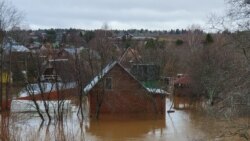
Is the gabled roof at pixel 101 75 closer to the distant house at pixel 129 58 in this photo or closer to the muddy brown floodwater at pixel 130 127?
the muddy brown floodwater at pixel 130 127

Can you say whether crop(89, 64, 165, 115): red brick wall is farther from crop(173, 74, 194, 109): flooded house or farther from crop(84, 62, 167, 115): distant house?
crop(173, 74, 194, 109): flooded house

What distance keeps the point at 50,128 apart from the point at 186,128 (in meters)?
9.04

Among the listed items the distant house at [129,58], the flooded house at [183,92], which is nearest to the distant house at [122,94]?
the distant house at [129,58]

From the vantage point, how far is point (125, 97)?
1788 inches

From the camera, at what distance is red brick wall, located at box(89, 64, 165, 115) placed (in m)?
45.1

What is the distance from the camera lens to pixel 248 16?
1549 cm

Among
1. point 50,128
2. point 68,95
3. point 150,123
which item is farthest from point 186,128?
point 68,95

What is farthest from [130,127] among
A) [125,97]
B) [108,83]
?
[108,83]

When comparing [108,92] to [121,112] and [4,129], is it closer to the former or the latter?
[121,112]

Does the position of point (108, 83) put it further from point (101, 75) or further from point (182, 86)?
Result: point (182, 86)

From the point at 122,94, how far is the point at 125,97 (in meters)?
0.35

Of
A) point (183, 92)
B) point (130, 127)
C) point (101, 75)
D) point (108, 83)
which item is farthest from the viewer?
point (183, 92)

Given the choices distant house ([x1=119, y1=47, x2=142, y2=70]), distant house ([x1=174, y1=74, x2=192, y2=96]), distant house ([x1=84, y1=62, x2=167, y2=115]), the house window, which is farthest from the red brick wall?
distant house ([x1=174, y1=74, x2=192, y2=96])

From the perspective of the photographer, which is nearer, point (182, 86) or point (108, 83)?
point (108, 83)
